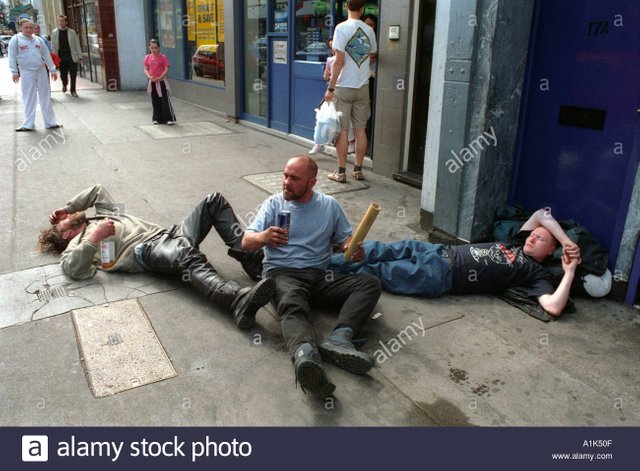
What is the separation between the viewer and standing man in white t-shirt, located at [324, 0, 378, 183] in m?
6.39

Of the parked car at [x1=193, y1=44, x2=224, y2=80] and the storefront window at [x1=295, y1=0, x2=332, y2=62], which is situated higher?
the storefront window at [x1=295, y1=0, x2=332, y2=62]

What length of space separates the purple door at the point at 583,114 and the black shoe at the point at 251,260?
241cm

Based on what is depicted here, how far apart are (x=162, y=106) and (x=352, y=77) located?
5.35 meters

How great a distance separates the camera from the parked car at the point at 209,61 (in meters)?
11.6

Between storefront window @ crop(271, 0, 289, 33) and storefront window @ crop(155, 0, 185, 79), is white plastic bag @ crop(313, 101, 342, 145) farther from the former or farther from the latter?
storefront window @ crop(155, 0, 185, 79)

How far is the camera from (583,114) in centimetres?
413

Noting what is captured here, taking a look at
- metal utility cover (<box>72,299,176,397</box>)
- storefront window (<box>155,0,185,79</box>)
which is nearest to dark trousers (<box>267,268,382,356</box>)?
metal utility cover (<box>72,299,176,397</box>)

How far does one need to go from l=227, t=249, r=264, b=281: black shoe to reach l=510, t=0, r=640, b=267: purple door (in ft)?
7.91

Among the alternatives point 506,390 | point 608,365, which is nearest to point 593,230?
point 608,365

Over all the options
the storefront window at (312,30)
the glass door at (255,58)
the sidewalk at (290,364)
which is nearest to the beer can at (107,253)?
the sidewalk at (290,364)

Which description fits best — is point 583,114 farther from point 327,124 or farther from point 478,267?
point 327,124

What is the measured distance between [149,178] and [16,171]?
183 centimetres

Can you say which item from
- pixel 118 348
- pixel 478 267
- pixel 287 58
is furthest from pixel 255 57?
pixel 118 348
